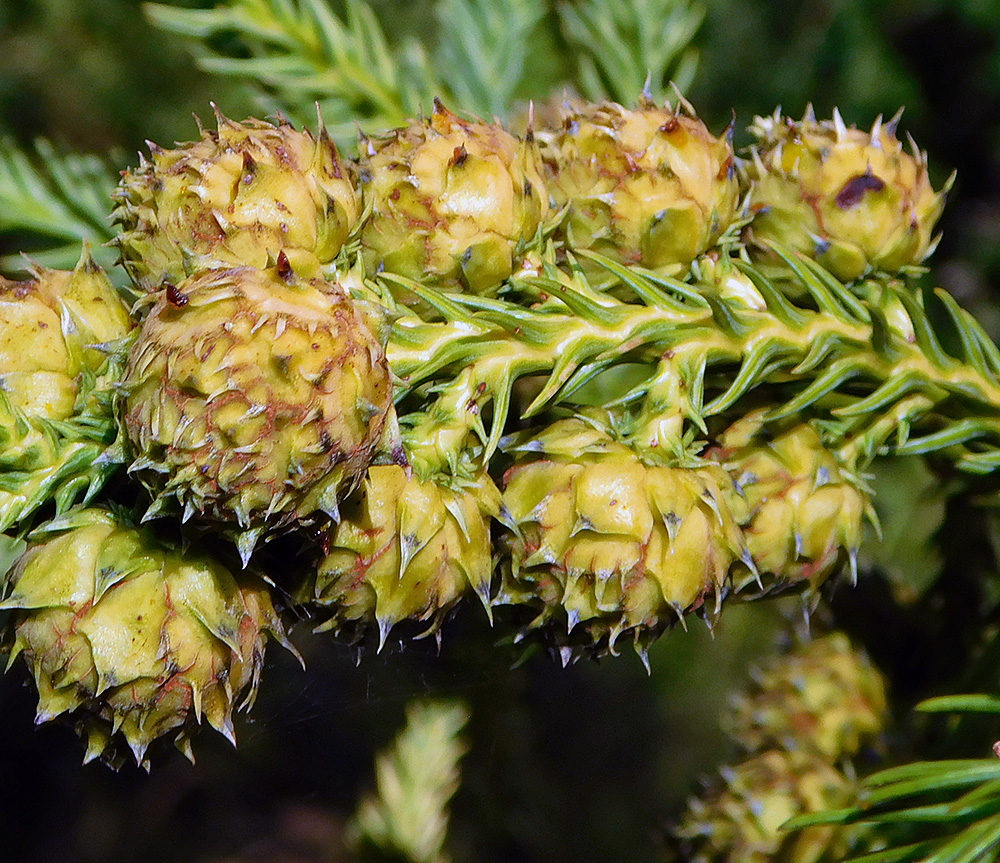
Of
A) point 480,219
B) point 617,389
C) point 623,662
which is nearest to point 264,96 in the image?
point 617,389

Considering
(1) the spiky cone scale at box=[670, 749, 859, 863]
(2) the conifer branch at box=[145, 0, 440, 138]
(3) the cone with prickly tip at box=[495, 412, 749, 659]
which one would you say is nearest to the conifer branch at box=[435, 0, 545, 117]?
(2) the conifer branch at box=[145, 0, 440, 138]

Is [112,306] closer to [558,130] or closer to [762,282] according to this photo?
[558,130]

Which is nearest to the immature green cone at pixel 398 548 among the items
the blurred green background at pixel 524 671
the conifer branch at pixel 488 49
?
the blurred green background at pixel 524 671

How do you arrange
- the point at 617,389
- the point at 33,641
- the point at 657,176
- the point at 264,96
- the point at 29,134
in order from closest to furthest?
the point at 33,641
the point at 657,176
the point at 617,389
the point at 264,96
the point at 29,134

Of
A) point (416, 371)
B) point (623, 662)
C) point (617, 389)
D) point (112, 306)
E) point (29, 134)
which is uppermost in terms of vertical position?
point (29, 134)

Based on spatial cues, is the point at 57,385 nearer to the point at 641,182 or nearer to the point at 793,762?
the point at 641,182
